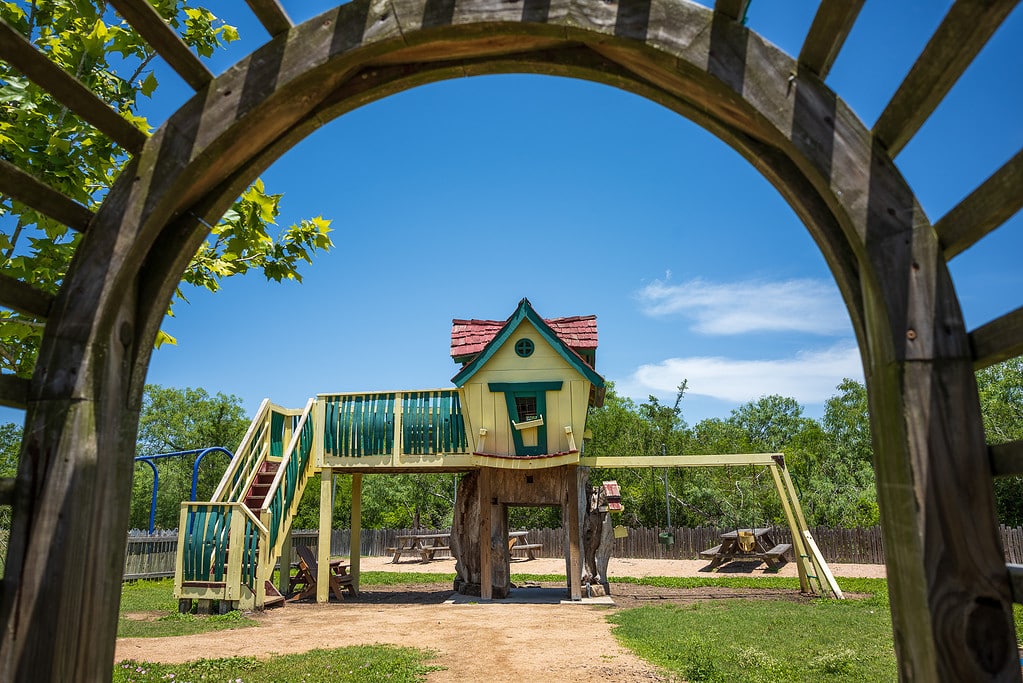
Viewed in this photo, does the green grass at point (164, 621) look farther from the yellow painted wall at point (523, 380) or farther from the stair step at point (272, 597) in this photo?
the yellow painted wall at point (523, 380)

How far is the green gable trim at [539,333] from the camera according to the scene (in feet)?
50.8

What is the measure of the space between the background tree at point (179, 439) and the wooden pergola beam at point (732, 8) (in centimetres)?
5666

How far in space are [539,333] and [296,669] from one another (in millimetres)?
9473

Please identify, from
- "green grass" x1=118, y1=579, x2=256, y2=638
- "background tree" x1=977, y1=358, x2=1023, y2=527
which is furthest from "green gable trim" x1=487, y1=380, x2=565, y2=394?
"background tree" x1=977, y1=358, x2=1023, y2=527

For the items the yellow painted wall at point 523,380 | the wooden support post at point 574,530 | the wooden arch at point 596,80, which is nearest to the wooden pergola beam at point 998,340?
the wooden arch at point 596,80

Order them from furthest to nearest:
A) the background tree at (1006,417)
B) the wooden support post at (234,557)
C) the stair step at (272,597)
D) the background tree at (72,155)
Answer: the background tree at (1006,417) < the stair step at (272,597) < the wooden support post at (234,557) < the background tree at (72,155)

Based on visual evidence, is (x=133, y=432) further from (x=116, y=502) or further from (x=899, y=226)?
(x=899, y=226)

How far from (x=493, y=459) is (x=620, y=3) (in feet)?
44.0

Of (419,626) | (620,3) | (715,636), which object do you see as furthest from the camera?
(419,626)

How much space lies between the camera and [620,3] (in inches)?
84.6

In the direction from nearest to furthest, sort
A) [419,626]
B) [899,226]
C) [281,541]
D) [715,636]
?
1. [899,226]
2. [715,636]
3. [419,626]
4. [281,541]

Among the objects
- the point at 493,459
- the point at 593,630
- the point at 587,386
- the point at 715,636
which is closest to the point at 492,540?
the point at 493,459

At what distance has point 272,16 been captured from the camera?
7.63ft

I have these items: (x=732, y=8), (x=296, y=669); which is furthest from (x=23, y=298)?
(x=296, y=669)
